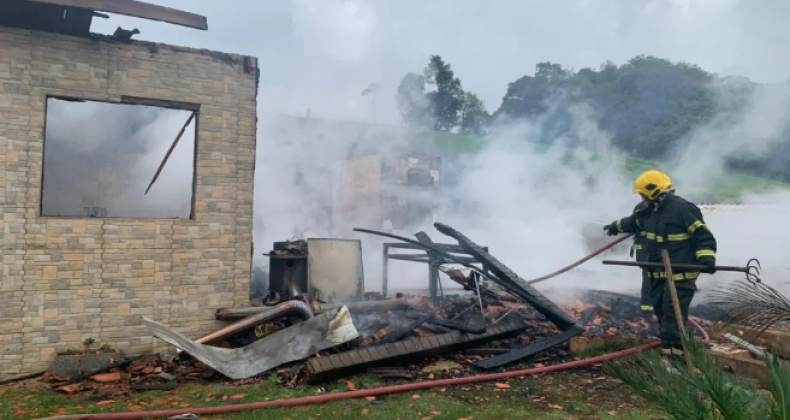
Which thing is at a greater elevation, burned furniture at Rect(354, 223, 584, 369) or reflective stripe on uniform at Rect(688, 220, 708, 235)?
reflective stripe on uniform at Rect(688, 220, 708, 235)

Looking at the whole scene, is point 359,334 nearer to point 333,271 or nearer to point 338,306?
point 338,306

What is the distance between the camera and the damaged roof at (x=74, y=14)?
236 inches

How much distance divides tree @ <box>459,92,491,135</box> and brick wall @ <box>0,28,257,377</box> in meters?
39.5

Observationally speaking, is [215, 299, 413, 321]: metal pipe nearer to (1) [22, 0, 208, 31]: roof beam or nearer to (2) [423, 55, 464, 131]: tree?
(1) [22, 0, 208, 31]: roof beam

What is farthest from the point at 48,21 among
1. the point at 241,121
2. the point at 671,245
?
the point at 671,245

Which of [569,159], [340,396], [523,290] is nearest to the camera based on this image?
[340,396]

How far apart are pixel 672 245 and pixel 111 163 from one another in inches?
439

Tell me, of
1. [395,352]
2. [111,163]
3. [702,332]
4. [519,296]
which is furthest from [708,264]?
[111,163]

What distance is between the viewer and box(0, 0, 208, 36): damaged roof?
6.00 m

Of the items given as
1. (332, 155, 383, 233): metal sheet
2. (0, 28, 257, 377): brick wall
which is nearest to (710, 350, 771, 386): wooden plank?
(0, 28, 257, 377): brick wall

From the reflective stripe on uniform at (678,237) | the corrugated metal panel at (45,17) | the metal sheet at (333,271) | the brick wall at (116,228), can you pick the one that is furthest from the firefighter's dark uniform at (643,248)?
the corrugated metal panel at (45,17)

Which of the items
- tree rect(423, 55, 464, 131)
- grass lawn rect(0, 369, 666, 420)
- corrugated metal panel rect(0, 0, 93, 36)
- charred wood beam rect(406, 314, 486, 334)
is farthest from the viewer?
tree rect(423, 55, 464, 131)

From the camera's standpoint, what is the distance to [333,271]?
8.47 metres

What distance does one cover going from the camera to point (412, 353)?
6512 mm
